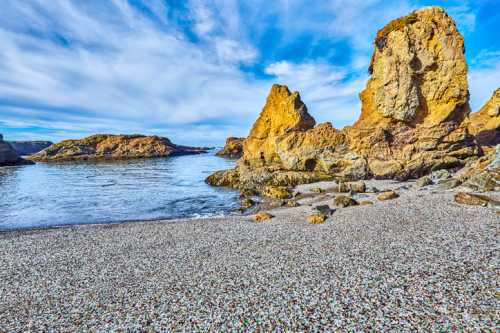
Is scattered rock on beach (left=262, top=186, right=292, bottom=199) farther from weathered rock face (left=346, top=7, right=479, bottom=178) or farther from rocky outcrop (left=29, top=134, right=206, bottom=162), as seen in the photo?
rocky outcrop (left=29, top=134, right=206, bottom=162)

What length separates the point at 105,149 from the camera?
4390 inches

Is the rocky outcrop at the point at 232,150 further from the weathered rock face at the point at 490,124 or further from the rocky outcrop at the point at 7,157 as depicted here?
the weathered rock face at the point at 490,124

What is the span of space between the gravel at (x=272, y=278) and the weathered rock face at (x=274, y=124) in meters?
23.8

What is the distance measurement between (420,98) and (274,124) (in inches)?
702

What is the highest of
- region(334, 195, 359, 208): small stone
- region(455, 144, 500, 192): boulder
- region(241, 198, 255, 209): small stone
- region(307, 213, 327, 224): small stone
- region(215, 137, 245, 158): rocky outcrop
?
region(215, 137, 245, 158): rocky outcrop

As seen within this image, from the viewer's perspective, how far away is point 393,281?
6.79 metres

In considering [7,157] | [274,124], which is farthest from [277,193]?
[7,157]

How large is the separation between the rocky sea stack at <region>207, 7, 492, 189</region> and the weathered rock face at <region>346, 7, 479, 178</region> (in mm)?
80

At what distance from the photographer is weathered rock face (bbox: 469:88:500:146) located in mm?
42188

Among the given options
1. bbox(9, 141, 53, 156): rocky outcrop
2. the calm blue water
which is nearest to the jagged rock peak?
the calm blue water

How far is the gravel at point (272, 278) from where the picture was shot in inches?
222

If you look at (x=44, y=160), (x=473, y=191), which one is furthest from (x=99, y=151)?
(x=473, y=191)

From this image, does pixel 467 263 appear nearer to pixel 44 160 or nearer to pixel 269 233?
pixel 269 233

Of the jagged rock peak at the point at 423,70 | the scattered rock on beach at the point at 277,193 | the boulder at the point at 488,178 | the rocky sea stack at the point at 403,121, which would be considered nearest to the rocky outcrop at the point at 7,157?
the rocky sea stack at the point at 403,121
